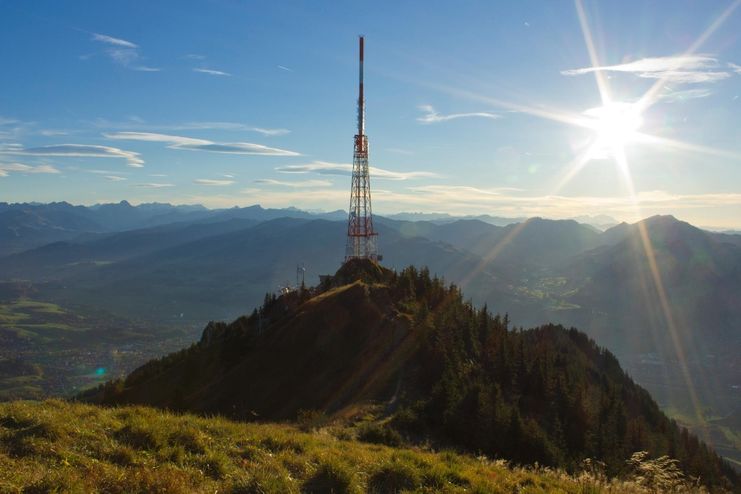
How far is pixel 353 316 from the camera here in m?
43.6

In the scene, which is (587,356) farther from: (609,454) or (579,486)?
(579,486)

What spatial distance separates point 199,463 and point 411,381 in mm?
22746

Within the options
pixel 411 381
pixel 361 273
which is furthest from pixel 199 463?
pixel 361 273

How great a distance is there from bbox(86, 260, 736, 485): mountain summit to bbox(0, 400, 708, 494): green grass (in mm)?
7433

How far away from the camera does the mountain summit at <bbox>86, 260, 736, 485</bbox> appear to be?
23.9 m

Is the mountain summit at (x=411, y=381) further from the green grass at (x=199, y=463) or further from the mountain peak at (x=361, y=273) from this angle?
the green grass at (x=199, y=463)

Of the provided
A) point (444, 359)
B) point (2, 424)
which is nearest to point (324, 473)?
point (2, 424)

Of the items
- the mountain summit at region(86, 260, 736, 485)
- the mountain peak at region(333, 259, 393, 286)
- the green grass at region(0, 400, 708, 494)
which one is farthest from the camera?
the mountain peak at region(333, 259, 393, 286)

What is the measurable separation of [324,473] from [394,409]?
55.9 feet

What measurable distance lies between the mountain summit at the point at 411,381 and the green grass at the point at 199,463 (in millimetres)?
7433

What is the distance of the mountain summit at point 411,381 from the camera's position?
23.9 m

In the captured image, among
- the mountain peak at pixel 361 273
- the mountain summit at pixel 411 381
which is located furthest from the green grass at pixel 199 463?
the mountain peak at pixel 361 273

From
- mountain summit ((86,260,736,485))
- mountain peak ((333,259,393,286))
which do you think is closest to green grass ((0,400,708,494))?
mountain summit ((86,260,736,485))

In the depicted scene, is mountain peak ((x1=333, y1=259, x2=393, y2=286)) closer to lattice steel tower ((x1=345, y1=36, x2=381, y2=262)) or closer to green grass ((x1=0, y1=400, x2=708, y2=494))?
lattice steel tower ((x1=345, y1=36, x2=381, y2=262))
